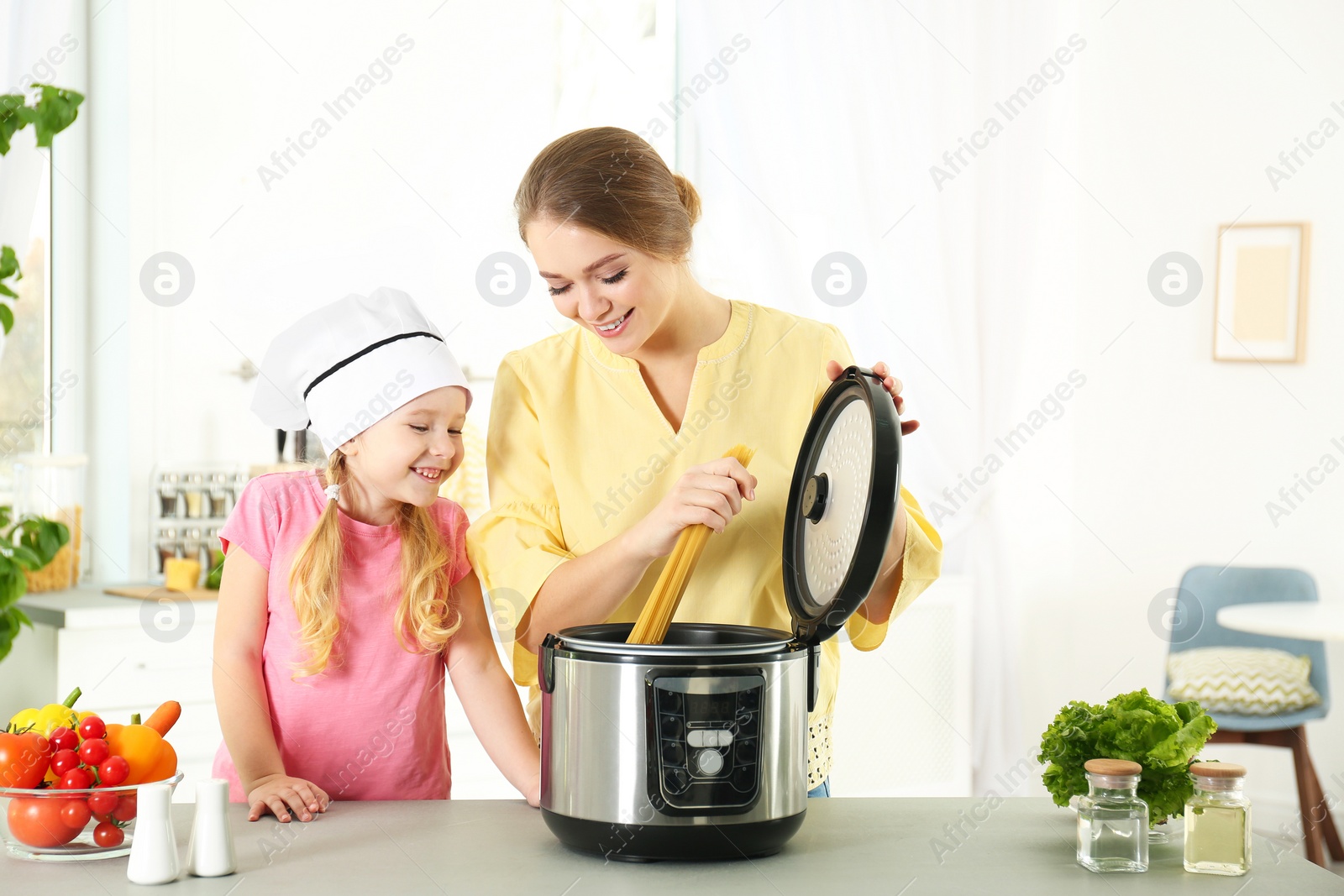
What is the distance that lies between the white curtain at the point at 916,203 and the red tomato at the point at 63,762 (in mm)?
2644

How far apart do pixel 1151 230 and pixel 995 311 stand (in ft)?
1.81

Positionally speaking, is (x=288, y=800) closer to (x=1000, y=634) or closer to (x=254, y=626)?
(x=254, y=626)

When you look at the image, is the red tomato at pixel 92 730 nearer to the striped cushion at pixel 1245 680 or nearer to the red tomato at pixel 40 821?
the red tomato at pixel 40 821

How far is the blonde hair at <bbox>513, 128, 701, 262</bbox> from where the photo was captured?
1244 millimetres

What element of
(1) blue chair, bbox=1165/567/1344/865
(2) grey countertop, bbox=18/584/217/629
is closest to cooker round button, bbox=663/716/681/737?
(2) grey countertop, bbox=18/584/217/629

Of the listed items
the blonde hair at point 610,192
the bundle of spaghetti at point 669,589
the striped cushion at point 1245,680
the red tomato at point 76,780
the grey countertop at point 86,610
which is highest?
the blonde hair at point 610,192

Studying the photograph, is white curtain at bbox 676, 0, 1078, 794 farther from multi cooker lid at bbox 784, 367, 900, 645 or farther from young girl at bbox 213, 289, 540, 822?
multi cooker lid at bbox 784, 367, 900, 645

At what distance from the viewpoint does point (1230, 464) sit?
3500 millimetres

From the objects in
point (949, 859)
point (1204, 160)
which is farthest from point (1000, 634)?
point (949, 859)

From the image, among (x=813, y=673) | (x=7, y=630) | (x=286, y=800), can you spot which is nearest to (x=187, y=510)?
(x=7, y=630)

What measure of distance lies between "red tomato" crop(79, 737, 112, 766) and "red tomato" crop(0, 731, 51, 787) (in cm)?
3

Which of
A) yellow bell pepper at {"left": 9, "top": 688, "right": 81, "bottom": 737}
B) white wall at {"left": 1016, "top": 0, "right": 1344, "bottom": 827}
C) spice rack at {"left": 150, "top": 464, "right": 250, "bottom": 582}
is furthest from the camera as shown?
white wall at {"left": 1016, "top": 0, "right": 1344, "bottom": 827}

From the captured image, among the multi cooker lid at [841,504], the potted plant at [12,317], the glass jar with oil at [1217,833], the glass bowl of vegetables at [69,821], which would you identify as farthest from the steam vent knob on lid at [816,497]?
the potted plant at [12,317]

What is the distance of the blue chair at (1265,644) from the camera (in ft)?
9.71
